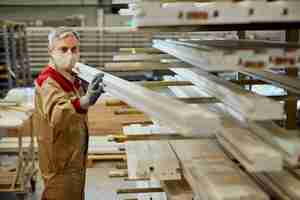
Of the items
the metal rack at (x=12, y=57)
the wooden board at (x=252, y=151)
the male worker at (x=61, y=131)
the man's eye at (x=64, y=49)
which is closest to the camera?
the wooden board at (x=252, y=151)

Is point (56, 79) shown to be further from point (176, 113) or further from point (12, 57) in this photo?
point (12, 57)

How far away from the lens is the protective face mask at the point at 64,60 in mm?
3277

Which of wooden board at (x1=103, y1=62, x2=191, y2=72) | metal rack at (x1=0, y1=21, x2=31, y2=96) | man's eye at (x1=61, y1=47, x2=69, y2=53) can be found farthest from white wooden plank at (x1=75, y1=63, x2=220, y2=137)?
metal rack at (x1=0, y1=21, x2=31, y2=96)

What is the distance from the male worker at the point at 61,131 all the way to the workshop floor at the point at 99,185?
1.47 meters

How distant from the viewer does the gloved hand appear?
2594mm

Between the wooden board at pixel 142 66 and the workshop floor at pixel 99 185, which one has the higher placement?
the wooden board at pixel 142 66

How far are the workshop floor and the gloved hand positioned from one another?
2.08 metres

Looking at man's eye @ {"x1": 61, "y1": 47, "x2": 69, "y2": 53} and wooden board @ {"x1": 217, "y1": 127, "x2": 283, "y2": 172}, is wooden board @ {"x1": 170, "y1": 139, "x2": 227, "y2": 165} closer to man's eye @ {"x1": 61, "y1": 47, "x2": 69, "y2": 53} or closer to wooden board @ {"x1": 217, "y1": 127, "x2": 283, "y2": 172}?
wooden board @ {"x1": 217, "y1": 127, "x2": 283, "y2": 172}

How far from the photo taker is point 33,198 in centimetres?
482

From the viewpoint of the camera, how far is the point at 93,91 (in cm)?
279

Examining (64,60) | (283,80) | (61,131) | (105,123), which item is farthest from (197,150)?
(105,123)

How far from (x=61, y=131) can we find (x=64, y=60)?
50 cm

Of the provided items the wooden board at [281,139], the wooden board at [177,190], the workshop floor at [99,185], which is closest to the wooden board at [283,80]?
the wooden board at [281,139]

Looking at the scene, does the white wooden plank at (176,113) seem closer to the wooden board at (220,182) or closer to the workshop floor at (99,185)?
the wooden board at (220,182)
